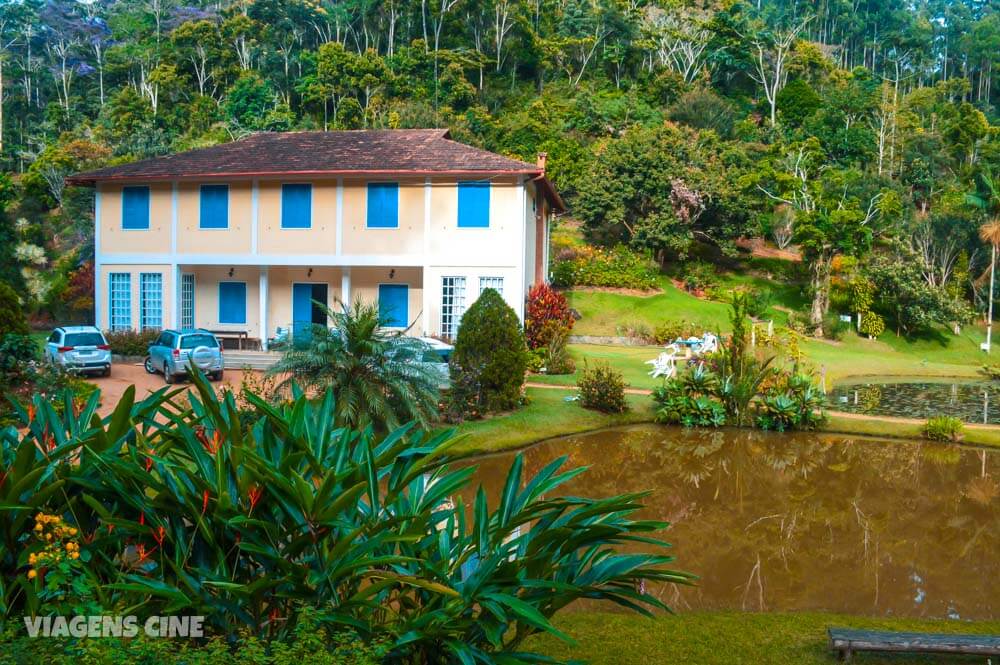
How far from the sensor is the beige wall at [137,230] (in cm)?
2639

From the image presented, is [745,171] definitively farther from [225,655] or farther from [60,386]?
[225,655]

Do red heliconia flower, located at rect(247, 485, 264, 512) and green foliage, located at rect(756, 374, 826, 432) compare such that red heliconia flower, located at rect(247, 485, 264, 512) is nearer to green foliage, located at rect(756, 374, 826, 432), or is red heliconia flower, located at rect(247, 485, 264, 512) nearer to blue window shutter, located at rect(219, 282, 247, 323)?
green foliage, located at rect(756, 374, 826, 432)

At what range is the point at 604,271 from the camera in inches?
1433

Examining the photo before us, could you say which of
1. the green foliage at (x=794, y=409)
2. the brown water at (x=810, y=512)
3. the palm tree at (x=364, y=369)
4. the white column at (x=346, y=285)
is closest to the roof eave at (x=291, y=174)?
the white column at (x=346, y=285)

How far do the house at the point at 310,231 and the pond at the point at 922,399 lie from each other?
30.5 ft

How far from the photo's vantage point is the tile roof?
24422 mm

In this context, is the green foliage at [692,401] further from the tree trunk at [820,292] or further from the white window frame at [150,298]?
the tree trunk at [820,292]

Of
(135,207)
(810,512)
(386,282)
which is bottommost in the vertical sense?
(810,512)

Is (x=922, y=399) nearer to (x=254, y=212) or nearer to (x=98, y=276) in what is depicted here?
(x=254, y=212)

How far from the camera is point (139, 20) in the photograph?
7450 cm

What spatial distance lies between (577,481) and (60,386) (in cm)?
986

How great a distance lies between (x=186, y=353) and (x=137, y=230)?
9.04 meters

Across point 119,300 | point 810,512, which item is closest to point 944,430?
point 810,512

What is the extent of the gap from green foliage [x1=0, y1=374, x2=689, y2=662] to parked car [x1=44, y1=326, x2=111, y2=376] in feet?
53.4
